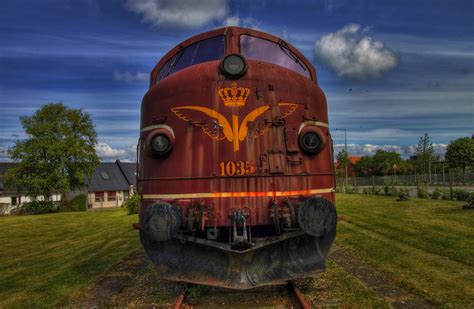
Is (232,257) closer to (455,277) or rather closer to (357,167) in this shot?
(455,277)

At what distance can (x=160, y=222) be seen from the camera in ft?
14.0

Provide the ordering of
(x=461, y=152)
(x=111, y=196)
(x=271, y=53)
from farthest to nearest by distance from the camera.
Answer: (x=461, y=152) → (x=111, y=196) → (x=271, y=53)

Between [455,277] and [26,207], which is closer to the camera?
[455,277]

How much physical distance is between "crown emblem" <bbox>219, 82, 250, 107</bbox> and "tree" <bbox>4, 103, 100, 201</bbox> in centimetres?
3803

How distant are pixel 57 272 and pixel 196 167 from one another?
5635 millimetres

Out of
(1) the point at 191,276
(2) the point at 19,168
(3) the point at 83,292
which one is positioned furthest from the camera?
(2) the point at 19,168

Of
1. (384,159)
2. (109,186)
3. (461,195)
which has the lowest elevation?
(461,195)

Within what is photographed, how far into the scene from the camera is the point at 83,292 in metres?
6.13

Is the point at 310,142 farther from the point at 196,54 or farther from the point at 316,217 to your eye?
the point at 196,54

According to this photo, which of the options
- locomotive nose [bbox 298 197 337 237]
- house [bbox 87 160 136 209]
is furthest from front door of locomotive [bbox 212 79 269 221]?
house [bbox 87 160 136 209]

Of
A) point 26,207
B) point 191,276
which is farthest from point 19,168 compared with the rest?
point 191,276

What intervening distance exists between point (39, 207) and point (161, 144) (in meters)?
38.0

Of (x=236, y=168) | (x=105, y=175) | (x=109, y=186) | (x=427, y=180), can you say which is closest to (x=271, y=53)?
(x=236, y=168)

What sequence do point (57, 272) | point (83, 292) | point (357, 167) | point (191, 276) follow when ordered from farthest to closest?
point (357, 167) → point (57, 272) → point (83, 292) → point (191, 276)
